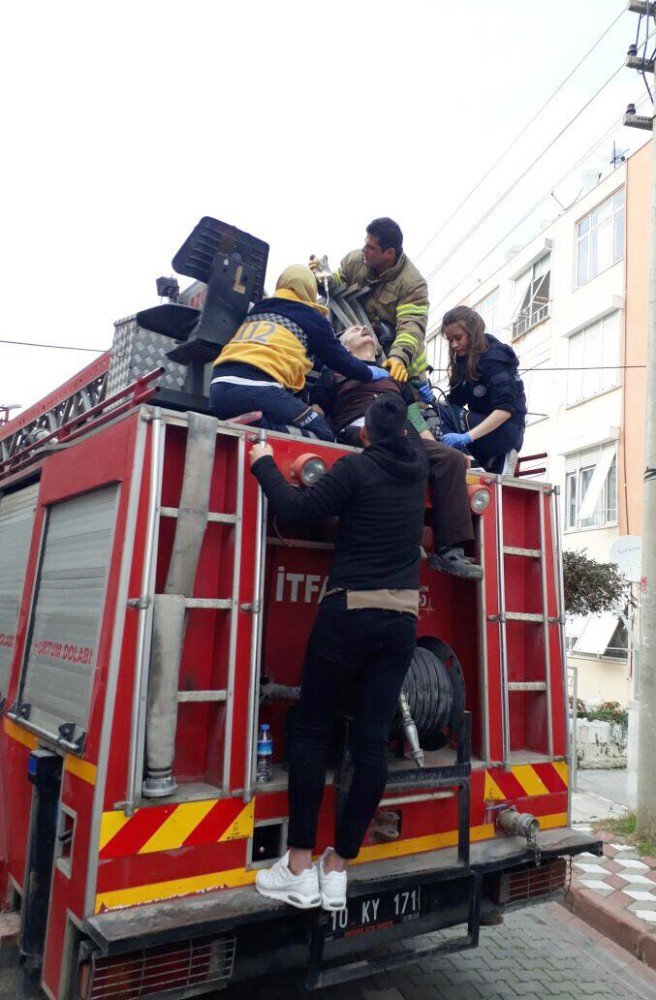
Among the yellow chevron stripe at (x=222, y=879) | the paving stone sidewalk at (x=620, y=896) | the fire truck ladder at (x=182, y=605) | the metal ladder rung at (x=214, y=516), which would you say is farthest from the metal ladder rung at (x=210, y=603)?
the paving stone sidewalk at (x=620, y=896)

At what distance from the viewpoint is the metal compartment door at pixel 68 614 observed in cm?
297

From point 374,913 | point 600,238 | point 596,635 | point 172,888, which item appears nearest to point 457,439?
point 374,913

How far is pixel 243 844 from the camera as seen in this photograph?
2.90 meters

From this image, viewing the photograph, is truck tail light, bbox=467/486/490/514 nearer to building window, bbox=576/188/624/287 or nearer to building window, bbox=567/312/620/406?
building window, bbox=567/312/620/406

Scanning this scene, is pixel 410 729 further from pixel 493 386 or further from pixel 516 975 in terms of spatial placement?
pixel 493 386

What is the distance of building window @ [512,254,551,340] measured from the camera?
22312 mm

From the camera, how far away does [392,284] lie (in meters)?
5.30

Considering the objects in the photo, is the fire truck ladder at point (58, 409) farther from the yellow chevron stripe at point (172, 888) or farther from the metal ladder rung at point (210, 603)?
the yellow chevron stripe at point (172, 888)

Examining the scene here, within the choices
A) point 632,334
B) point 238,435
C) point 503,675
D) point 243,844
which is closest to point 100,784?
point 243,844

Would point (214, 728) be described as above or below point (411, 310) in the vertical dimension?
below

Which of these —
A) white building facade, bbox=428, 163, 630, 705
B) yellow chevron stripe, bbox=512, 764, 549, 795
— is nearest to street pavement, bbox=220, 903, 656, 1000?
yellow chevron stripe, bbox=512, 764, 549, 795

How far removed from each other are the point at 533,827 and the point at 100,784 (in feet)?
6.80

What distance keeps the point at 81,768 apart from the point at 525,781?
2.21 m

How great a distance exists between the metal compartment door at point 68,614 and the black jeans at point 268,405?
32.8 inches
